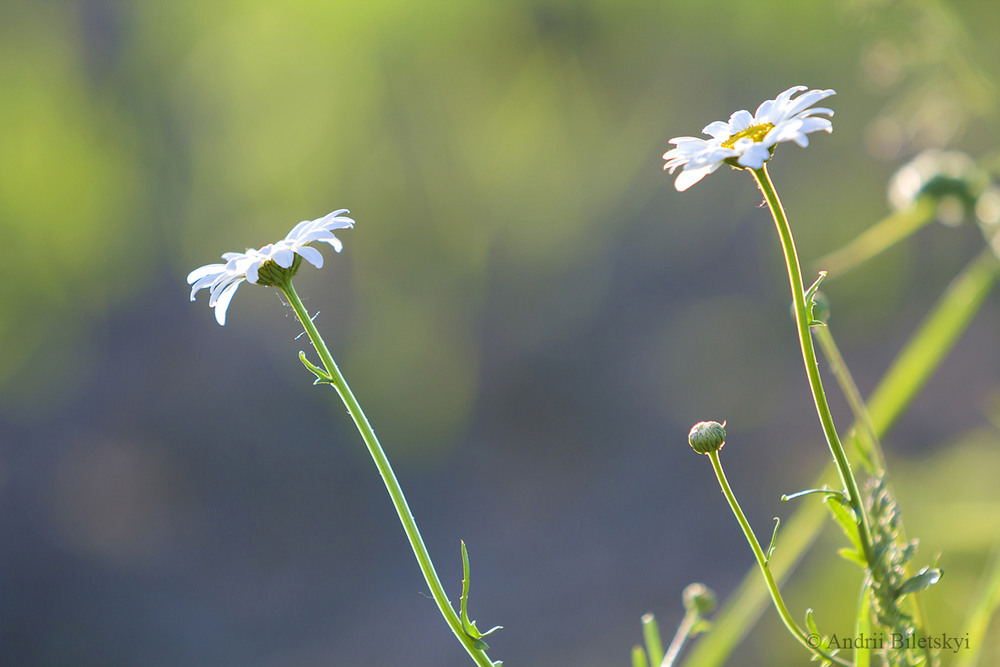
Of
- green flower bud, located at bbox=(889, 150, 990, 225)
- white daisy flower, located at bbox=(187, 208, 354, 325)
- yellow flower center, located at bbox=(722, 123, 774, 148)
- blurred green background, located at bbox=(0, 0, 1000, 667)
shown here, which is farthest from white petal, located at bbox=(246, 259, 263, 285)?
blurred green background, located at bbox=(0, 0, 1000, 667)

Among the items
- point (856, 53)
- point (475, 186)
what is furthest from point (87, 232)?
point (856, 53)

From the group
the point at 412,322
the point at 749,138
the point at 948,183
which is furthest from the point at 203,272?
the point at 412,322

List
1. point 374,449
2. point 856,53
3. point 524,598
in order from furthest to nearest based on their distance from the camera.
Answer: point 856,53
point 524,598
point 374,449

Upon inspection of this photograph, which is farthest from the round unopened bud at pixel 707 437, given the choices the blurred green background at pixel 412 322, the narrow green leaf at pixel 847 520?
the blurred green background at pixel 412 322

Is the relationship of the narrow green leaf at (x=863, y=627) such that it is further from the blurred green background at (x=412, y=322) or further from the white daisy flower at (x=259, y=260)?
the blurred green background at (x=412, y=322)

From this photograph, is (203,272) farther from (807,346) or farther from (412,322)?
(412,322)

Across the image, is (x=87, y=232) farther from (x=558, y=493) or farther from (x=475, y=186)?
(x=558, y=493)
